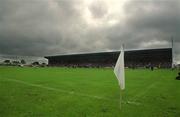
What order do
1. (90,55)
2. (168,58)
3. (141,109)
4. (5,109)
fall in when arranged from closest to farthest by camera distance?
(5,109) < (141,109) < (168,58) < (90,55)

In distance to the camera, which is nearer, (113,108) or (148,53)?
(113,108)

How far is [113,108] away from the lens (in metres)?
9.88

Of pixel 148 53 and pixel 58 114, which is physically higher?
pixel 148 53

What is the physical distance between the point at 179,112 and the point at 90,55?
134994 mm

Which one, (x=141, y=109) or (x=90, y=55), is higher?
(x=90, y=55)

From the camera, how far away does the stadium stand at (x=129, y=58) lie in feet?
354

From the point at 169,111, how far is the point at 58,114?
4.86 metres

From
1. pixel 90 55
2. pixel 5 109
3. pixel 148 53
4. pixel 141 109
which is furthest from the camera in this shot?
pixel 90 55

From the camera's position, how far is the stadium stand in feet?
354

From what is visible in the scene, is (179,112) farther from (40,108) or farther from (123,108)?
(40,108)

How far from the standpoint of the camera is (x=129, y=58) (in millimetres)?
122938

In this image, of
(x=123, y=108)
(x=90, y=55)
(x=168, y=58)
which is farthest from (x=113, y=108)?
(x=90, y=55)

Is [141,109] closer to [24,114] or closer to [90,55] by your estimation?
[24,114]

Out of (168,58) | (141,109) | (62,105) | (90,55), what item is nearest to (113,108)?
(141,109)
